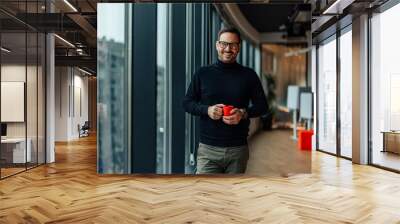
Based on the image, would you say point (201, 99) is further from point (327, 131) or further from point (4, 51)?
point (327, 131)

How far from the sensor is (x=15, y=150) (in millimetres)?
5988

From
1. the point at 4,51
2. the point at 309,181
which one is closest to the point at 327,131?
the point at 309,181

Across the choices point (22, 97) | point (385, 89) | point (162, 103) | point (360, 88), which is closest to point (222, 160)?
point (162, 103)

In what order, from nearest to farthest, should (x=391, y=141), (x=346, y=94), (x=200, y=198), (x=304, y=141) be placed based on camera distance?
(x=200, y=198)
(x=304, y=141)
(x=391, y=141)
(x=346, y=94)

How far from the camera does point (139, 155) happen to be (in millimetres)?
5285

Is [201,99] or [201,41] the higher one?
[201,41]

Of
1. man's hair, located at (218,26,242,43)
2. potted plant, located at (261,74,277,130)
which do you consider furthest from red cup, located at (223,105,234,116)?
potted plant, located at (261,74,277,130)

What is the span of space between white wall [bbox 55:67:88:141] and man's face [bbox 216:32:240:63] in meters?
2.55

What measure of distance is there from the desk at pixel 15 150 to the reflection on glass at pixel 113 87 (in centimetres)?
146

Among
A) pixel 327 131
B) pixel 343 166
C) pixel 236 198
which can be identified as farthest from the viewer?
pixel 327 131

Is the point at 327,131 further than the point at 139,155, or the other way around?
the point at 327,131

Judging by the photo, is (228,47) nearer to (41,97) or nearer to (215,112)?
(215,112)

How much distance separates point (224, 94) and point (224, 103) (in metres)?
0.11

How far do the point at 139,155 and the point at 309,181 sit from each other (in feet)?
7.53
